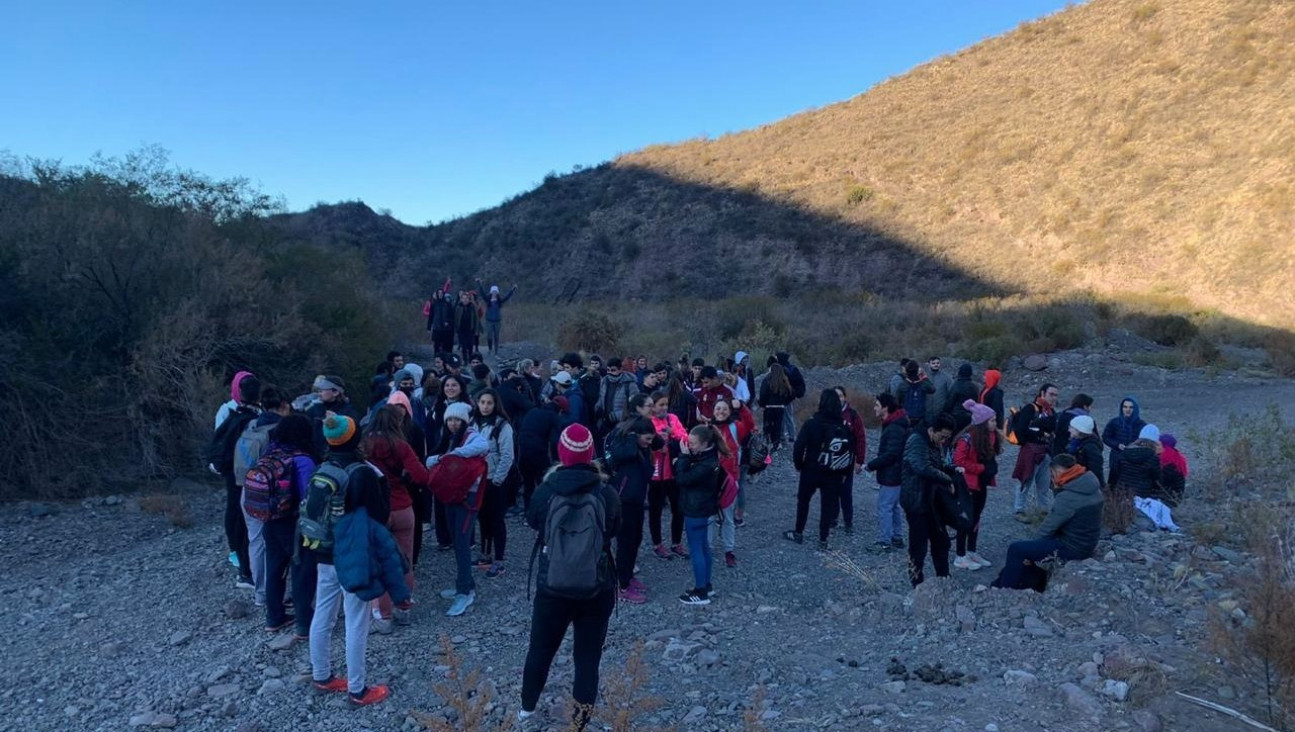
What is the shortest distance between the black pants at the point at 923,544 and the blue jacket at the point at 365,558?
4.13 metres

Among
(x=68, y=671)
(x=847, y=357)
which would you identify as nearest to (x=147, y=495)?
(x=68, y=671)

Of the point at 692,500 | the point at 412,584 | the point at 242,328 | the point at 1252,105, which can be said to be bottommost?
the point at 412,584

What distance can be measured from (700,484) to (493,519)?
1908mm

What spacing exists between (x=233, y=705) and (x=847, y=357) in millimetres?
18143

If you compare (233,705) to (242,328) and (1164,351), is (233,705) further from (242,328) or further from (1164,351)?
(1164,351)

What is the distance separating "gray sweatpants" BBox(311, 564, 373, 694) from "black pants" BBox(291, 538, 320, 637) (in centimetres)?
47

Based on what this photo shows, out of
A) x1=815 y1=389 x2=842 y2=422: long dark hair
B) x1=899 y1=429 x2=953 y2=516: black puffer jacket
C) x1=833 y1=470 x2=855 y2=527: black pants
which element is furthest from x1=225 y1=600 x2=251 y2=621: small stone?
x1=833 y1=470 x2=855 y2=527: black pants

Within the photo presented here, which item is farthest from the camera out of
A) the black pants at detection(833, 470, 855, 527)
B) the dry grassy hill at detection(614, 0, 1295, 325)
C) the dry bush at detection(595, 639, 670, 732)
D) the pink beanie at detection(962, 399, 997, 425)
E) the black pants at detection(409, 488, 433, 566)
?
the dry grassy hill at detection(614, 0, 1295, 325)

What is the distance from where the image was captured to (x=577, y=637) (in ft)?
14.5

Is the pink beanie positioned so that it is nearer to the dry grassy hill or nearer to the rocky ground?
the rocky ground

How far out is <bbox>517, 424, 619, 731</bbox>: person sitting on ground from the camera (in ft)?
14.1

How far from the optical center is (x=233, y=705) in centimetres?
501

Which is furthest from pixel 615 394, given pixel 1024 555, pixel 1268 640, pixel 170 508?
pixel 1268 640

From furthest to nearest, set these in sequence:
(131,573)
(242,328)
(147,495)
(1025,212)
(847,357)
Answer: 1. (1025,212)
2. (847,357)
3. (242,328)
4. (147,495)
5. (131,573)
